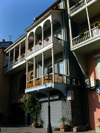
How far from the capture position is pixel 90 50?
13.6 meters

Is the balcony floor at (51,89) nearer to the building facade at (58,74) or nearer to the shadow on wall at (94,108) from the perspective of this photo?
the building facade at (58,74)

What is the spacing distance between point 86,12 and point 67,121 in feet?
31.0

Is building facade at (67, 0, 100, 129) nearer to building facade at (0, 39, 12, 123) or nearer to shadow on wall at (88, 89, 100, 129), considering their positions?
shadow on wall at (88, 89, 100, 129)

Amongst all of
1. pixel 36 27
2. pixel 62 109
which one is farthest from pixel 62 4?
pixel 62 109

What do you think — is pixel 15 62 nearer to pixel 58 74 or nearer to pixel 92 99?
pixel 58 74

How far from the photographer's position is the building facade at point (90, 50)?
12.6 metres

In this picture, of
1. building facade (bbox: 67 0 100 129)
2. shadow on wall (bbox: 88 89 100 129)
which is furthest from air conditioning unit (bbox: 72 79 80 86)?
shadow on wall (bbox: 88 89 100 129)

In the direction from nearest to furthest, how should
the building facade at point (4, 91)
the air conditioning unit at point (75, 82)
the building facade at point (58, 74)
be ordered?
the building facade at point (58, 74) < the air conditioning unit at point (75, 82) < the building facade at point (4, 91)

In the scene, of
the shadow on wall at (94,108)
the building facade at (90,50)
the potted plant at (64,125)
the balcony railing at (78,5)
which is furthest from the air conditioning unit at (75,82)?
the balcony railing at (78,5)

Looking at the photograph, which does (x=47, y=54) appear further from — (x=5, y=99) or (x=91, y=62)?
(x=5, y=99)

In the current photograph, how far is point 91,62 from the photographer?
544 inches

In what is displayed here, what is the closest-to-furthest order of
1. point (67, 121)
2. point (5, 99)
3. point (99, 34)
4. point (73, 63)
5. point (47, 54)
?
1. point (99, 34)
2. point (67, 121)
3. point (73, 63)
4. point (47, 54)
5. point (5, 99)

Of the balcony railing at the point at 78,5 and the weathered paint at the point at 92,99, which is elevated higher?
the balcony railing at the point at 78,5

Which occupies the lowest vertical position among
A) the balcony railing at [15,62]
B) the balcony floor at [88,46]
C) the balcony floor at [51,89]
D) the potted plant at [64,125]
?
the potted plant at [64,125]
